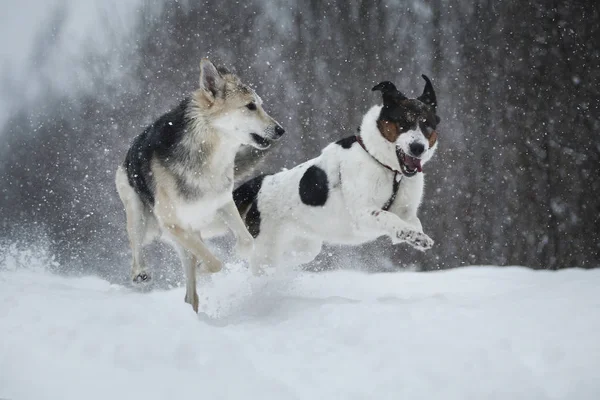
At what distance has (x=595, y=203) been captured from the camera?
6941 millimetres

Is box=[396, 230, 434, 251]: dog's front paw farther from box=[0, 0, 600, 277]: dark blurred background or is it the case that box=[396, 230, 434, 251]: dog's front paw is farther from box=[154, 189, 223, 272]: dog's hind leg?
box=[0, 0, 600, 277]: dark blurred background

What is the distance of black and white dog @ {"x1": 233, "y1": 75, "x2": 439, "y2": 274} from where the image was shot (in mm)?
4445

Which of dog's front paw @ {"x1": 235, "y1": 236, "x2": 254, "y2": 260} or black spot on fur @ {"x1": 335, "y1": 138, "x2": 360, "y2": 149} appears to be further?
black spot on fur @ {"x1": 335, "y1": 138, "x2": 360, "y2": 149}

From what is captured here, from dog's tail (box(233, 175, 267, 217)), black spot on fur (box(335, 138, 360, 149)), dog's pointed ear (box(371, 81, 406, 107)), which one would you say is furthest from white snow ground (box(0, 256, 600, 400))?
dog's tail (box(233, 175, 267, 217))

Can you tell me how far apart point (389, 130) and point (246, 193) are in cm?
151

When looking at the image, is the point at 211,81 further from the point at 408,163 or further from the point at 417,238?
the point at 417,238

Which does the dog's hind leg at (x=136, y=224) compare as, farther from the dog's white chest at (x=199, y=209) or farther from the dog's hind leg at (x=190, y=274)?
the dog's white chest at (x=199, y=209)

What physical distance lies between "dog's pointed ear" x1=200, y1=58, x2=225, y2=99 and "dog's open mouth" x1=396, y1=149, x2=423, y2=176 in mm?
1373

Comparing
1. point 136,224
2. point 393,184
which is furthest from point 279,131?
point 136,224

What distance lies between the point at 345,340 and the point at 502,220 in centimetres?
563

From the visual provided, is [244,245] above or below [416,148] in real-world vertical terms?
below

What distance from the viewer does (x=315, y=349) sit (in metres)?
2.83

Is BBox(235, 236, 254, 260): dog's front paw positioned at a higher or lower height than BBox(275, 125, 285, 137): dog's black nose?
lower

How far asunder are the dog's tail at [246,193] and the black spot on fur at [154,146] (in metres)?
1.02
